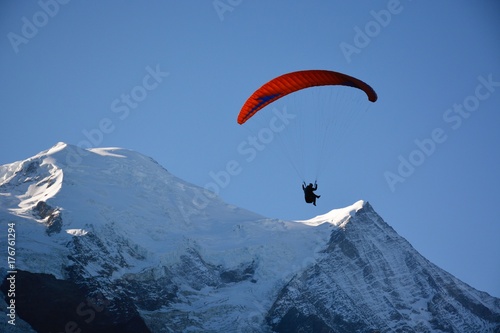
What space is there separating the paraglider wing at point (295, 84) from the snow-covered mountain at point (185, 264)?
6413cm

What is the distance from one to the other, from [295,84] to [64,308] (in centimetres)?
7413

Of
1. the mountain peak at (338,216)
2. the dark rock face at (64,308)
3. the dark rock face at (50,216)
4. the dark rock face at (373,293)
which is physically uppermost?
the mountain peak at (338,216)

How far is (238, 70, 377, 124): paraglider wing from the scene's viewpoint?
52.8 meters

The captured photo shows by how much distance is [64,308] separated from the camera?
384 ft

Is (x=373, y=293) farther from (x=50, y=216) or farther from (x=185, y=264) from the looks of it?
(x=50, y=216)

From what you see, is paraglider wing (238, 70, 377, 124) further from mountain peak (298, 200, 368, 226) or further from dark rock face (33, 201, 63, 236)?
mountain peak (298, 200, 368, 226)

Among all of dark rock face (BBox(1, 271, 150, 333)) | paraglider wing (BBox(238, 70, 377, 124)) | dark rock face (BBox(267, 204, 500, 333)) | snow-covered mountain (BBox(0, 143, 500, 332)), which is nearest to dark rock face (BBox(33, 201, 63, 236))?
snow-covered mountain (BBox(0, 143, 500, 332))

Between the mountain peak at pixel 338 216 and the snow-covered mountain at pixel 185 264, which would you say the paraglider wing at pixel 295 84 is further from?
the mountain peak at pixel 338 216

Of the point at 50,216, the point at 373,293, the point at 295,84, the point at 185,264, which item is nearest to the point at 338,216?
the point at 373,293

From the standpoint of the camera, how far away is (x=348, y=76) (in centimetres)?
5275

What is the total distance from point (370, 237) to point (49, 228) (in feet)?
216

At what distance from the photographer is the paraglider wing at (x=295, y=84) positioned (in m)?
52.8

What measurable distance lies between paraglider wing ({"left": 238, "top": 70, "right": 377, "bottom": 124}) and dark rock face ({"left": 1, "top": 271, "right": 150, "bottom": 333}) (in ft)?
215

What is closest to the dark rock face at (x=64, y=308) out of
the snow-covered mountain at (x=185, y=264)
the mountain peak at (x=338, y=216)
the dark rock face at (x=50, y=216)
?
the snow-covered mountain at (x=185, y=264)
